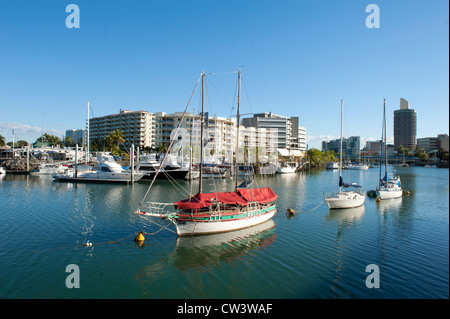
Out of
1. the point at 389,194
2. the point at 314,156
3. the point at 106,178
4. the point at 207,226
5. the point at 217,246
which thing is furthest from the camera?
the point at 314,156

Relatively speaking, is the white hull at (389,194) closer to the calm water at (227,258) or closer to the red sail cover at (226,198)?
the calm water at (227,258)

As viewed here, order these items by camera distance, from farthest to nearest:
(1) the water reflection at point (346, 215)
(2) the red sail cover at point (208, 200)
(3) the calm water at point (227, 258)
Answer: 1. (1) the water reflection at point (346, 215)
2. (2) the red sail cover at point (208, 200)
3. (3) the calm water at point (227, 258)

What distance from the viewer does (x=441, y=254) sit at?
19281 mm

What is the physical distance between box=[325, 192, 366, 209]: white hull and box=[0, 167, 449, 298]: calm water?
12.8 ft

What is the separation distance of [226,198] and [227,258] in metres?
6.63

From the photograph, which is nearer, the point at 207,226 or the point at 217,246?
the point at 217,246

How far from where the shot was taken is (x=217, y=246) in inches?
801

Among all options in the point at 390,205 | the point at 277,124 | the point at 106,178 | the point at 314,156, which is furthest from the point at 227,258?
the point at 277,124

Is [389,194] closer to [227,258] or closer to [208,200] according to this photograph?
[208,200]

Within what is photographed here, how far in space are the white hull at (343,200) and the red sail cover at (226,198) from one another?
431 inches

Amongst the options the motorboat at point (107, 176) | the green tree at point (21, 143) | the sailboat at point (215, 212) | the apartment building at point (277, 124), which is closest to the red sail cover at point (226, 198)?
the sailboat at point (215, 212)

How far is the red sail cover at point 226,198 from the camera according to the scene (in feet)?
71.9

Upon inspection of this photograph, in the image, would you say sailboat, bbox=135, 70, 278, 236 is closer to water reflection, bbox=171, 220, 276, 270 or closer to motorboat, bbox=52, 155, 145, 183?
water reflection, bbox=171, 220, 276, 270
